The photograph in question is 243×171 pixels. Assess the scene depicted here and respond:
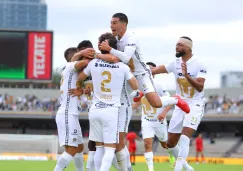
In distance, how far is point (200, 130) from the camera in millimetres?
60500

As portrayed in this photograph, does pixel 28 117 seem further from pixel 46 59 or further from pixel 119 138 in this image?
pixel 119 138

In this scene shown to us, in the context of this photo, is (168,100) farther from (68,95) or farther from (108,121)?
(68,95)

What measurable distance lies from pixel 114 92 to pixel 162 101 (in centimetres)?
127

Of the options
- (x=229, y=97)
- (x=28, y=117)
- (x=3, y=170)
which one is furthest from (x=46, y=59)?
(x=3, y=170)

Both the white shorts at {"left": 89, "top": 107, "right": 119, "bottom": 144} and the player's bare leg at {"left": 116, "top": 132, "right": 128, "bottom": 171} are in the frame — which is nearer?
the white shorts at {"left": 89, "top": 107, "right": 119, "bottom": 144}

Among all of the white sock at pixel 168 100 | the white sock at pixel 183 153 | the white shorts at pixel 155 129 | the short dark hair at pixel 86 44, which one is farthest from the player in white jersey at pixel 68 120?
the white shorts at pixel 155 129

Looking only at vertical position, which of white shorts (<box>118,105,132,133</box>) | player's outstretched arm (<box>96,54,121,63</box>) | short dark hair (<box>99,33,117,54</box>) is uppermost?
short dark hair (<box>99,33,117,54</box>)

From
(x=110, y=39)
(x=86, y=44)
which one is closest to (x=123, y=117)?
(x=110, y=39)

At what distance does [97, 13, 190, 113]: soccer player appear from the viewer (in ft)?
40.2

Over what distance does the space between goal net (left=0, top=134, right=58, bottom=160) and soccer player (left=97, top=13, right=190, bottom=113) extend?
2295 cm

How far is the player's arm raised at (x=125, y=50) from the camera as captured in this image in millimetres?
11984

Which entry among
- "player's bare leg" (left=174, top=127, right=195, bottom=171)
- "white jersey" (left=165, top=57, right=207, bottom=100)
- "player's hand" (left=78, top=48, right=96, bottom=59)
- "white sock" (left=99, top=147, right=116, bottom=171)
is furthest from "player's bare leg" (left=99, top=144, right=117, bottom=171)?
"white jersey" (left=165, top=57, right=207, bottom=100)

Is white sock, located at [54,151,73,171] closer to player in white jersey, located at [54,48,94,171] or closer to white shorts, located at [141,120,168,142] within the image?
player in white jersey, located at [54,48,94,171]

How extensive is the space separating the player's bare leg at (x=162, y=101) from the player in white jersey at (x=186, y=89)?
34.9 inches
